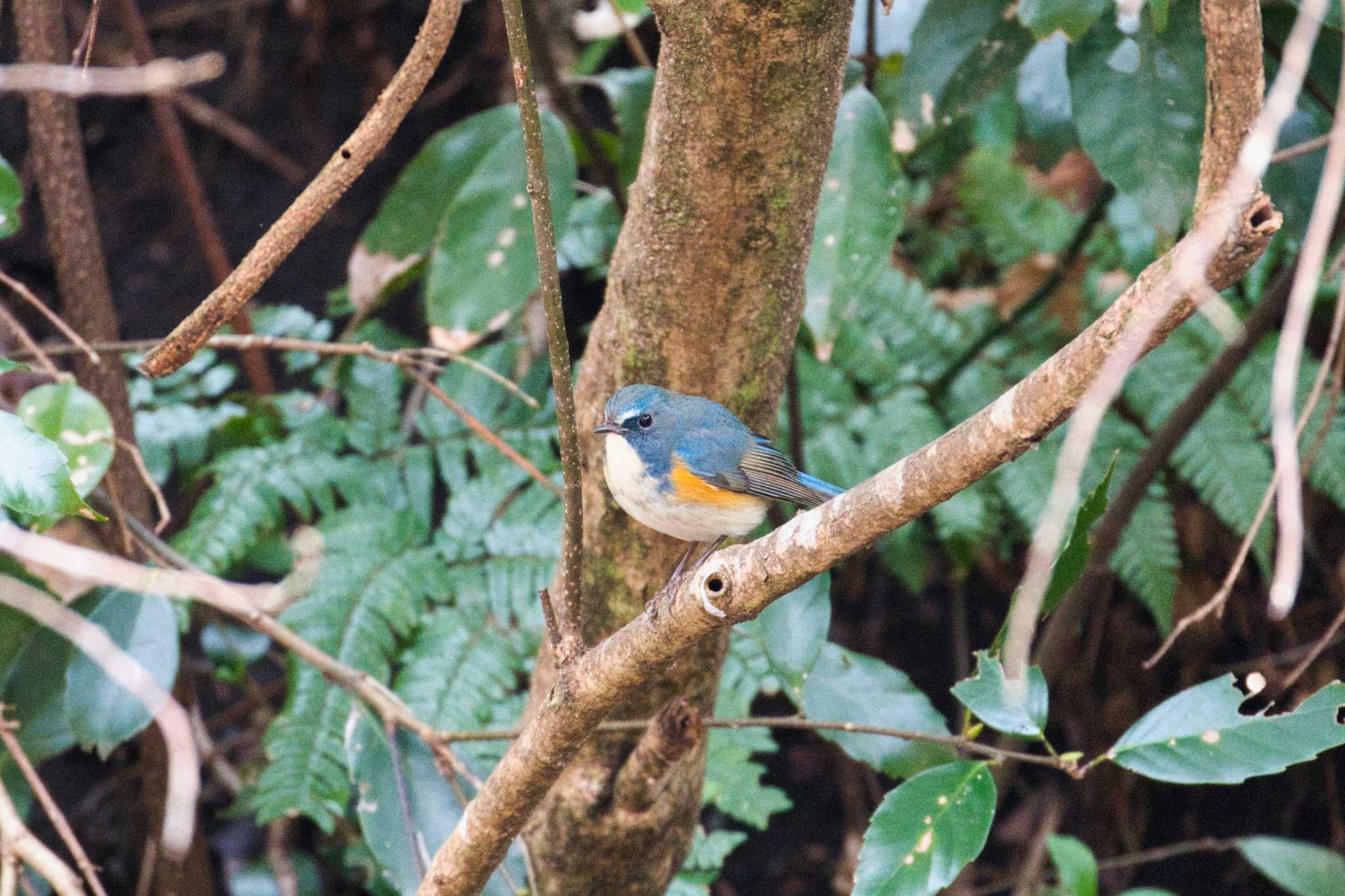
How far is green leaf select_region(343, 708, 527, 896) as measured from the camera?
7.76ft

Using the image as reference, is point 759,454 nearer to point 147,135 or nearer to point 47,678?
point 47,678

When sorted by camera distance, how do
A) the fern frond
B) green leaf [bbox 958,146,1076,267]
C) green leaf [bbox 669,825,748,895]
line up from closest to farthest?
green leaf [bbox 669,825,748,895]
the fern frond
green leaf [bbox 958,146,1076,267]

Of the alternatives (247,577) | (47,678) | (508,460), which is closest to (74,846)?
(47,678)

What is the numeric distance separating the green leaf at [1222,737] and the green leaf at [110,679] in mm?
1925

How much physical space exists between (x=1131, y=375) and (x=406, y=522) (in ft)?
8.02

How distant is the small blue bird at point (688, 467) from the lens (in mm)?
2135

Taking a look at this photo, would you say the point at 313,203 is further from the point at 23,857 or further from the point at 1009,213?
Result: the point at 1009,213

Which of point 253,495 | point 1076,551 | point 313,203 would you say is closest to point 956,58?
point 1076,551

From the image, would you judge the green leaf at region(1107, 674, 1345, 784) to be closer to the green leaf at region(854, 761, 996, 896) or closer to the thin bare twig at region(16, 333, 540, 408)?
the green leaf at region(854, 761, 996, 896)

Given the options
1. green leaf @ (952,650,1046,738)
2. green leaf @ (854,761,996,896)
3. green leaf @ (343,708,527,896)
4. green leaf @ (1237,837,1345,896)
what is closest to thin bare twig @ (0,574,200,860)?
green leaf @ (343,708,527,896)

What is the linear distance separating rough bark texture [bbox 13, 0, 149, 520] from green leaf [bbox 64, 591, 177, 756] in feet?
1.22

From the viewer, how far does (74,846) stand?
6.47 ft

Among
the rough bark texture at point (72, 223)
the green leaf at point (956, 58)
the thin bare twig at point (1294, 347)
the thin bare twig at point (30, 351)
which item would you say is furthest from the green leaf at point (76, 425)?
the thin bare twig at point (1294, 347)

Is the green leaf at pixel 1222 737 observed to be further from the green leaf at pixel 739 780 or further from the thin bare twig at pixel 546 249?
the green leaf at pixel 739 780
